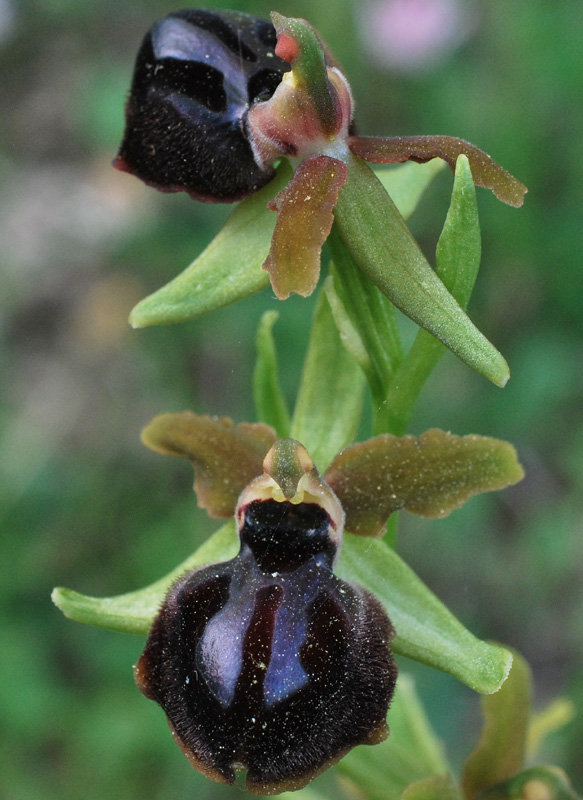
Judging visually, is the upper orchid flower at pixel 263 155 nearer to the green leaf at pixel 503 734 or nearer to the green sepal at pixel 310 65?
the green sepal at pixel 310 65

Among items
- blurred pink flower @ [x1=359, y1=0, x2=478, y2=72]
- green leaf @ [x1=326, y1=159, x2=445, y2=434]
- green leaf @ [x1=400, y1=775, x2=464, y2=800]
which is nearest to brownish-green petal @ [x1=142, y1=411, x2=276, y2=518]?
green leaf @ [x1=326, y1=159, x2=445, y2=434]

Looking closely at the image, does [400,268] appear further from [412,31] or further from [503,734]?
[412,31]

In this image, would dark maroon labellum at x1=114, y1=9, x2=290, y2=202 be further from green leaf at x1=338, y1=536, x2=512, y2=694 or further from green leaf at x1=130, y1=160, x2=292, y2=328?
green leaf at x1=338, y1=536, x2=512, y2=694

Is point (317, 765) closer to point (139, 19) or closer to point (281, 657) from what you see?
point (281, 657)

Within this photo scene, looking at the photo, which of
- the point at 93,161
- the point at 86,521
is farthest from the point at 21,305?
the point at 86,521

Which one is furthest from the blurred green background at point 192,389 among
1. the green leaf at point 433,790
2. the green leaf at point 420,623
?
the green leaf at point 420,623

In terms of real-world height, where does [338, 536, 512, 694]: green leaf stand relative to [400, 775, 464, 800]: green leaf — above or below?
above

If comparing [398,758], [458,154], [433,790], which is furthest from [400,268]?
[398,758]
